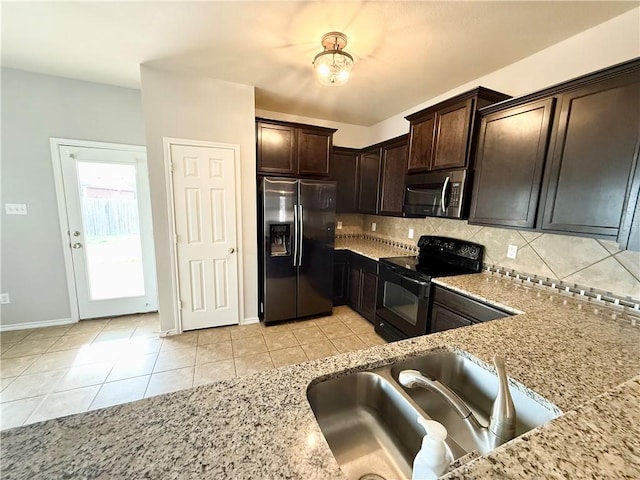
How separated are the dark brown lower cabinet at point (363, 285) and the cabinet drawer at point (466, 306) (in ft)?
3.21

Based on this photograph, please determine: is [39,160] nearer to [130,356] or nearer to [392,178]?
[130,356]

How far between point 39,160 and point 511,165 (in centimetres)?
462

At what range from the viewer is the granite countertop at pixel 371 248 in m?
3.13

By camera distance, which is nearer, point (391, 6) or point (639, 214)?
point (639, 214)

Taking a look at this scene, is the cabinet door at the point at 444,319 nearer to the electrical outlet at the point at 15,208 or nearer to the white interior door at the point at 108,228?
the white interior door at the point at 108,228

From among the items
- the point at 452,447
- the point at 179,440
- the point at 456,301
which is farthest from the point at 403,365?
the point at 456,301

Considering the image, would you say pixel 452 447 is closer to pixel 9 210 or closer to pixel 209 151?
pixel 209 151

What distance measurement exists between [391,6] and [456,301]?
2097 mm

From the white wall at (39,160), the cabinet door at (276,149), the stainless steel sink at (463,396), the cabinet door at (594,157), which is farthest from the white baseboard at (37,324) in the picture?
the cabinet door at (594,157)

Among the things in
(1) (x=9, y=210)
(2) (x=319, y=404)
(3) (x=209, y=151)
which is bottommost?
(2) (x=319, y=404)

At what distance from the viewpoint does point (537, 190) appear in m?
1.67

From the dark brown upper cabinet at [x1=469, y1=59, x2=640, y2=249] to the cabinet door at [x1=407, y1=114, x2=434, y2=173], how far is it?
1.57ft

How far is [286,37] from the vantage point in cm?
190

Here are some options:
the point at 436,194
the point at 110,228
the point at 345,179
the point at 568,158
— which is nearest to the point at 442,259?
the point at 436,194
